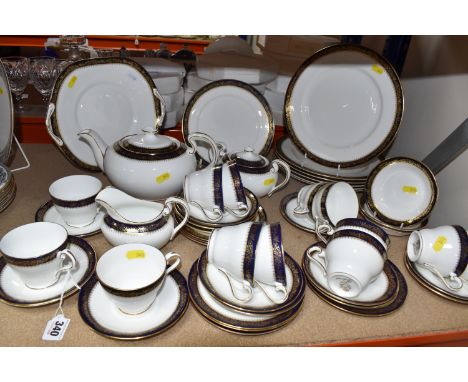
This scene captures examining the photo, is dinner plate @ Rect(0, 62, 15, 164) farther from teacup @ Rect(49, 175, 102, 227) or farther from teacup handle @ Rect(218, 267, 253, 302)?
teacup handle @ Rect(218, 267, 253, 302)

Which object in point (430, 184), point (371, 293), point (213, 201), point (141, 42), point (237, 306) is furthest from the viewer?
point (141, 42)

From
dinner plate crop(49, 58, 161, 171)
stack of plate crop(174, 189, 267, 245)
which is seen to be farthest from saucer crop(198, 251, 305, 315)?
dinner plate crop(49, 58, 161, 171)

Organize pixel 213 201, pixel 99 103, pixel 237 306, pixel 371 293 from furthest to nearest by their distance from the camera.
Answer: pixel 99 103
pixel 213 201
pixel 371 293
pixel 237 306

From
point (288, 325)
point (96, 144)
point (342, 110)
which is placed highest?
point (342, 110)

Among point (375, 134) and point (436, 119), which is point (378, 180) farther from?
point (436, 119)

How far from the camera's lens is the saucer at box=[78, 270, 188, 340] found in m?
0.75

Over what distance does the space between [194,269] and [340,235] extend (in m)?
0.36

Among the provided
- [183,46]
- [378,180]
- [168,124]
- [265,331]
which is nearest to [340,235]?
[265,331]

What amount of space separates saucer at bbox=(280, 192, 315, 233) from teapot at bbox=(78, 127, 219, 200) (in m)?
0.30

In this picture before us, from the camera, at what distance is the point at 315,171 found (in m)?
1.33

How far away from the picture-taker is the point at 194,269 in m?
0.90

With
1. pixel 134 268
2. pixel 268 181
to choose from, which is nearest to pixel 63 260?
pixel 134 268

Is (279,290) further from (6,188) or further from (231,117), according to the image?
(6,188)

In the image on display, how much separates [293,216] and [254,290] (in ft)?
1.32
